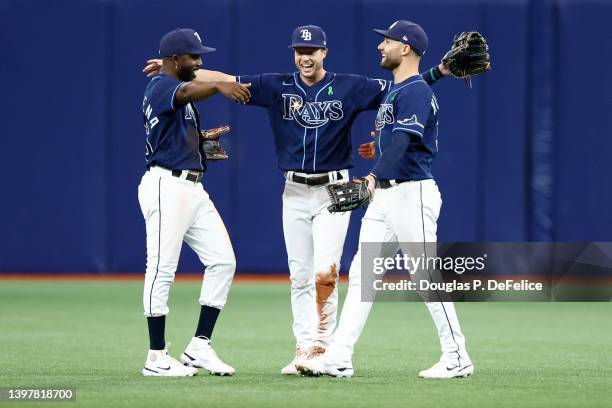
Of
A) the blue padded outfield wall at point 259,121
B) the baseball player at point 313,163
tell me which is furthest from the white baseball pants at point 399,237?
the blue padded outfield wall at point 259,121

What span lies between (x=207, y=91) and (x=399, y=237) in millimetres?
1412

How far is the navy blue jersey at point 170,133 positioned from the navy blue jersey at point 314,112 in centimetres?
49

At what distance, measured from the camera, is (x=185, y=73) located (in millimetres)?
7363

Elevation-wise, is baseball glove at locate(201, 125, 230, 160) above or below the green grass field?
above

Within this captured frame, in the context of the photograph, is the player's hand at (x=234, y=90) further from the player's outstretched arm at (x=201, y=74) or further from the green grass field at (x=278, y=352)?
the green grass field at (x=278, y=352)

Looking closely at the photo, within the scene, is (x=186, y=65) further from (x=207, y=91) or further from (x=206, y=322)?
(x=206, y=322)

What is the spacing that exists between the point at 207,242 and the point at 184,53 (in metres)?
1.17

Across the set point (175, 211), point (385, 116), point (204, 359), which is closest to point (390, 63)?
point (385, 116)

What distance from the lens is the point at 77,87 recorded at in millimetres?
14766

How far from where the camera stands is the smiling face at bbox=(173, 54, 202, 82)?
7.32 metres

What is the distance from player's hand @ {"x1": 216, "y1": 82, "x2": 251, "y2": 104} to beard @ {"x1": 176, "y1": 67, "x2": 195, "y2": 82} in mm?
531

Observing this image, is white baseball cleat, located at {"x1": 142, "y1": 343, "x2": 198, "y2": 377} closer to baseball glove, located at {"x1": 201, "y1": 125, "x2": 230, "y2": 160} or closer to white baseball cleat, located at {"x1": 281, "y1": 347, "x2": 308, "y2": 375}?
white baseball cleat, located at {"x1": 281, "y1": 347, "x2": 308, "y2": 375}

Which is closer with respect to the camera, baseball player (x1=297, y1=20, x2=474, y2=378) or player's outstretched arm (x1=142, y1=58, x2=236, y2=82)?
baseball player (x1=297, y1=20, x2=474, y2=378)

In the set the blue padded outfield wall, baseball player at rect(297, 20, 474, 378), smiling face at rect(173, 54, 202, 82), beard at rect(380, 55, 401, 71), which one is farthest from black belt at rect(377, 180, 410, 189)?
the blue padded outfield wall
